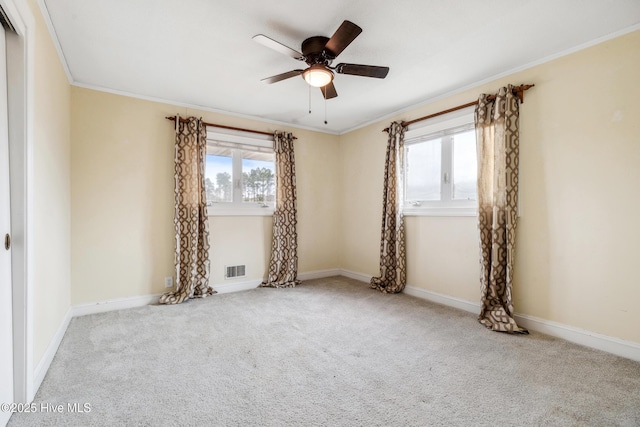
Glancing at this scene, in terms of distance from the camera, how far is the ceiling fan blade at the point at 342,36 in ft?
6.04

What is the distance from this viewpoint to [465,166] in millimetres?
3318

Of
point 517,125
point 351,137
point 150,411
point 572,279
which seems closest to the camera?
point 150,411

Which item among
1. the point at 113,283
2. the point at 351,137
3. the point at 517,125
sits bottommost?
the point at 113,283

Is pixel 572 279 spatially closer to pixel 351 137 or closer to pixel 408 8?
pixel 408 8

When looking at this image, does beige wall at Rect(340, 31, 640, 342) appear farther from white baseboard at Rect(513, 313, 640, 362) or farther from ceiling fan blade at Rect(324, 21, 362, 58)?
ceiling fan blade at Rect(324, 21, 362, 58)

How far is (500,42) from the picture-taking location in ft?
7.73

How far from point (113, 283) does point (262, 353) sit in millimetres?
2129

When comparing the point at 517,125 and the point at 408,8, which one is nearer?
the point at 408,8

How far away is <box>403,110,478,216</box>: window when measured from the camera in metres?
3.27

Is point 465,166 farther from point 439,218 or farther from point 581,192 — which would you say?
point 581,192

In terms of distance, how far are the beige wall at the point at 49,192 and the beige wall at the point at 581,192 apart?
3712 millimetres

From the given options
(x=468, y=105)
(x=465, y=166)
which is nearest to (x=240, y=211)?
(x=465, y=166)

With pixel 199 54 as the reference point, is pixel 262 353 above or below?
below

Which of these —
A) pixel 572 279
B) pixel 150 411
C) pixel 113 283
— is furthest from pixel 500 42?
pixel 113 283
